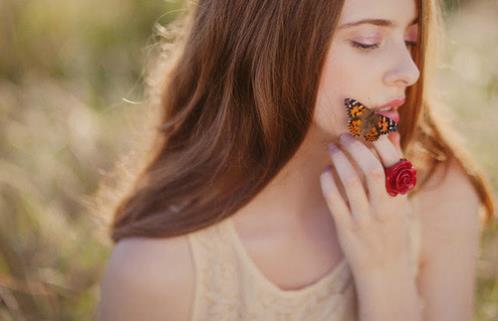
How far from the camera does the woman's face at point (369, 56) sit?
2124 mm

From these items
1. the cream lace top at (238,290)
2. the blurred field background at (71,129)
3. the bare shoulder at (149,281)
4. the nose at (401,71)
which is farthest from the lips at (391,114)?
the blurred field background at (71,129)

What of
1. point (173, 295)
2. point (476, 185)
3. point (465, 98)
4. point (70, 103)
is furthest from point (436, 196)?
point (70, 103)

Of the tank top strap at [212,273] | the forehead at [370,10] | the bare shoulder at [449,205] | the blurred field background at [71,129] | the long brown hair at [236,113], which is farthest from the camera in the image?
the blurred field background at [71,129]

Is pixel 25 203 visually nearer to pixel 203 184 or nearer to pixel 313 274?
pixel 203 184

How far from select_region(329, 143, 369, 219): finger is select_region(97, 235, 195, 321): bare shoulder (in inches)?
21.3

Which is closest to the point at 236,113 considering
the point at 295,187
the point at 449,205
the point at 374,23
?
the point at 295,187

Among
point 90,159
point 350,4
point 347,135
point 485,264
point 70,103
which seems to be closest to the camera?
point 350,4

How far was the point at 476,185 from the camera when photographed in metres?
2.56

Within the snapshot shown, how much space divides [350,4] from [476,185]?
2.84 feet

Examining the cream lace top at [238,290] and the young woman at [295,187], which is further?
the cream lace top at [238,290]

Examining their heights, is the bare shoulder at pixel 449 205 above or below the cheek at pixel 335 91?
below

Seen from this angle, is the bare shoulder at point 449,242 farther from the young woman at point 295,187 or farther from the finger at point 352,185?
the finger at point 352,185

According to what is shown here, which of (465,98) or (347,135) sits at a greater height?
(347,135)

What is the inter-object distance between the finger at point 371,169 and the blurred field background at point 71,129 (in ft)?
3.28
